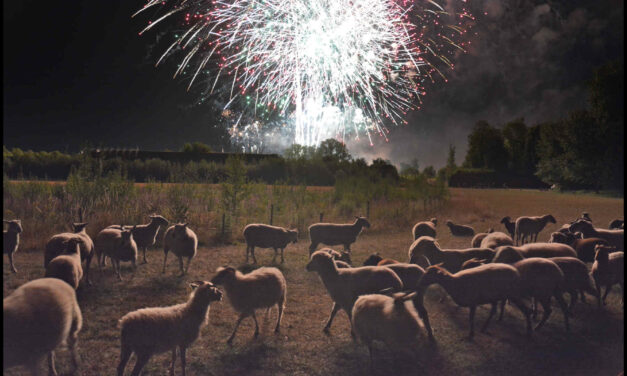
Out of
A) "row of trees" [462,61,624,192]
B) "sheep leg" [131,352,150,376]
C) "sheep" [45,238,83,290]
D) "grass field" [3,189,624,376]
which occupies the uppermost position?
"row of trees" [462,61,624,192]

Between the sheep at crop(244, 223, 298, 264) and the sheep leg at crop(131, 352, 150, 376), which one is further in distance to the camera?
the sheep at crop(244, 223, 298, 264)

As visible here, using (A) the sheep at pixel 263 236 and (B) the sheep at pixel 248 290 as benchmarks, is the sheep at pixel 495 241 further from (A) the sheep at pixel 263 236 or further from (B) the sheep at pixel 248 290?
(B) the sheep at pixel 248 290

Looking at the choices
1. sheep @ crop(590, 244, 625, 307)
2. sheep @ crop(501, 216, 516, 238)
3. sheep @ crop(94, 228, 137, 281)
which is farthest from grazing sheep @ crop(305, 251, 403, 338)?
sheep @ crop(501, 216, 516, 238)

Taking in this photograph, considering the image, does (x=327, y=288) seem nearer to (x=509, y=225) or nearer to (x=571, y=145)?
(x=509, y=225)

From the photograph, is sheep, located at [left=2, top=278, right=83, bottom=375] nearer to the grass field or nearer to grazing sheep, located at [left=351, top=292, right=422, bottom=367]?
the grass field

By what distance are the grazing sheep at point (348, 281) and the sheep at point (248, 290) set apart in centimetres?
71

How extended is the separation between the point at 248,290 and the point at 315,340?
1095 millimetres

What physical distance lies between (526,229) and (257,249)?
8.47 m

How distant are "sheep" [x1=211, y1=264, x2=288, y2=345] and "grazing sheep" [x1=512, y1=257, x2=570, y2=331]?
3.61 m

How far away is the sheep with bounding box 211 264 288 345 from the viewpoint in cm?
503

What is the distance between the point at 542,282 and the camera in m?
5.76

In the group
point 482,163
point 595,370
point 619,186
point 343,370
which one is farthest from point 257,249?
point 619,186

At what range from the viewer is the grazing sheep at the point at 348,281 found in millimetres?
5516

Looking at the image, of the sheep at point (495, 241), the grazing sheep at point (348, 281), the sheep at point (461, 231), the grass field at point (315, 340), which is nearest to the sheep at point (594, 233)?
the sheep at point (495, 241)
